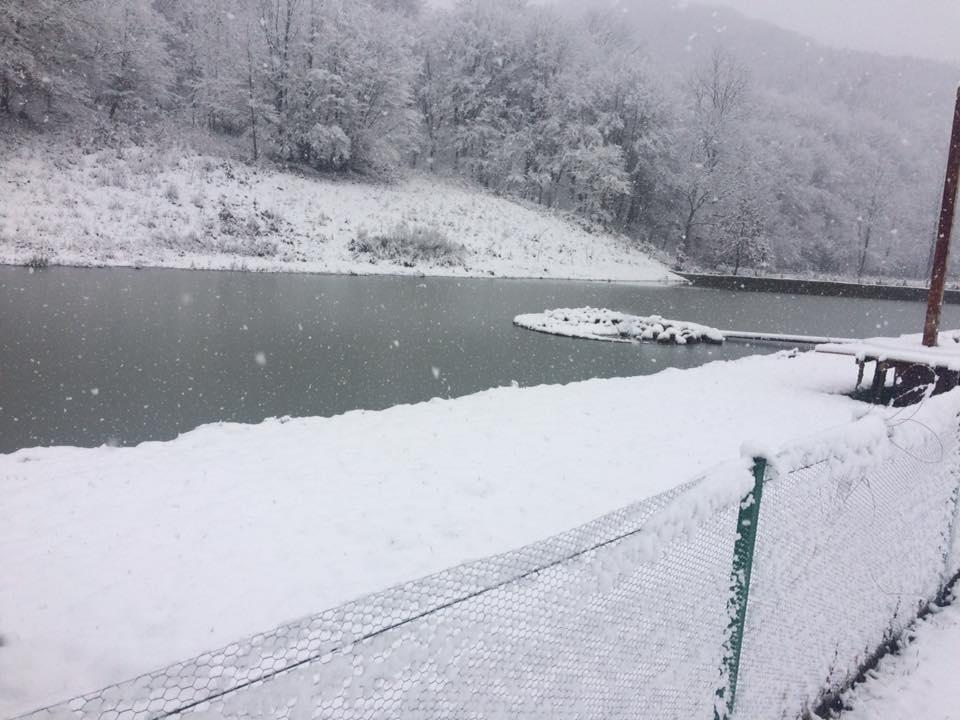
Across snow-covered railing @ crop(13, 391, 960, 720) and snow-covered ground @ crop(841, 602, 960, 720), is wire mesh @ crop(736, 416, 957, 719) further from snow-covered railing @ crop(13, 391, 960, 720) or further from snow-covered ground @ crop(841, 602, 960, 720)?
snow-covered ground @ crop(841, 602, 960, 720)

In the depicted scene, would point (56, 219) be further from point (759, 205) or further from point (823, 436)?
point (759, 205)

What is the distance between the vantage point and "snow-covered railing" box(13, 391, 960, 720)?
1445 millimetres

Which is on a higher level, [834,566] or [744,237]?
[744,237]

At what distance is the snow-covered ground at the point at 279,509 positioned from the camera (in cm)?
337

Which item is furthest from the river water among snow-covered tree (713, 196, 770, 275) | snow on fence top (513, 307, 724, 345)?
snow-covered tree (713, 196, 770, 275)

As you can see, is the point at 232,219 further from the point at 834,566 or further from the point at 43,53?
the point at 834,566

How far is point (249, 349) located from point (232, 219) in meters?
18.3

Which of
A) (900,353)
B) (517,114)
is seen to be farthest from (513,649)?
(517,114)

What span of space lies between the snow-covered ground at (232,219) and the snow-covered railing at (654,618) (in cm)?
2289

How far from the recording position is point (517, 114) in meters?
50.0

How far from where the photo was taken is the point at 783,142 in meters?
60.9

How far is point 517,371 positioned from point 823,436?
918cm

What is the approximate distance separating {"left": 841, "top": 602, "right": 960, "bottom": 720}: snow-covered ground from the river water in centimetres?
669

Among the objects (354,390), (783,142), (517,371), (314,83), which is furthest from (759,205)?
(354,390)
